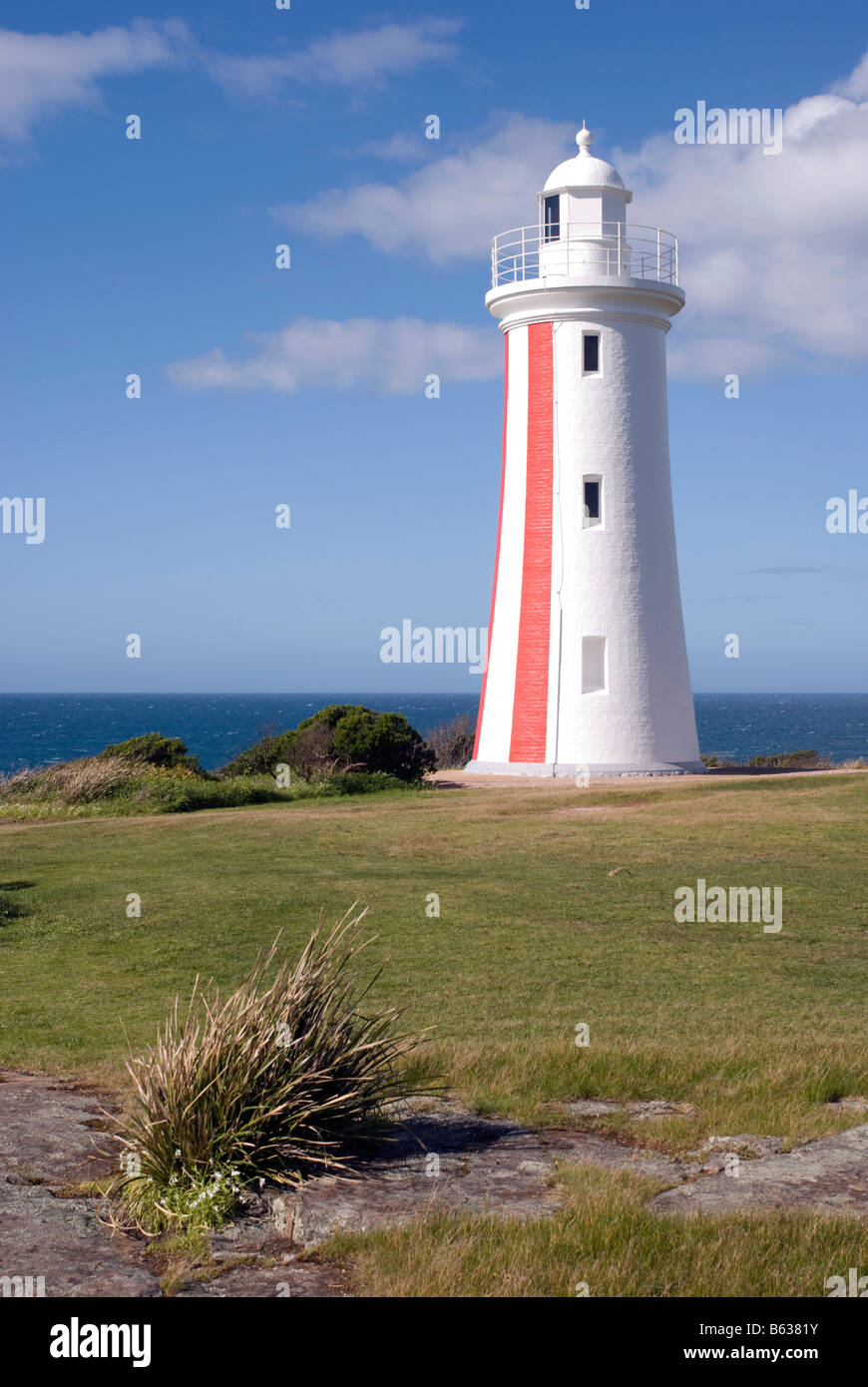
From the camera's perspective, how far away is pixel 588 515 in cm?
3005

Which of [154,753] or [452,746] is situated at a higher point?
[154,753]

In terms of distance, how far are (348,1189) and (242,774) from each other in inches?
1092

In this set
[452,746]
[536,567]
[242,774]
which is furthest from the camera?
[452,746]

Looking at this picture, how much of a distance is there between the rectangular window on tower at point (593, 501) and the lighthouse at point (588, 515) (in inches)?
1.4

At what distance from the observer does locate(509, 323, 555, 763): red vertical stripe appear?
3003 cm

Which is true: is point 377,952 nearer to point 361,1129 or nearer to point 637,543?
point 361,1129

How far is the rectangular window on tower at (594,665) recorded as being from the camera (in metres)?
29.9

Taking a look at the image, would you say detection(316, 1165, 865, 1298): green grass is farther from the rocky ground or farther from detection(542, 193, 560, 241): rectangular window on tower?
detection(542, 193, 560, 241): rectangular window on tower

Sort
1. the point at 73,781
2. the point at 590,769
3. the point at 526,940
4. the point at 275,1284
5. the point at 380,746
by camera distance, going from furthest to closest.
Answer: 1. the point at 380,746
2. the point at 590,769
3. the point at 73,781
4. the point at 526,940
5. the point at 275,1284

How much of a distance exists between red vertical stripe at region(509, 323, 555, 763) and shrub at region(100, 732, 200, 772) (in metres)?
8.39

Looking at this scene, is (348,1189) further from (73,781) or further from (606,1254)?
(73,781)

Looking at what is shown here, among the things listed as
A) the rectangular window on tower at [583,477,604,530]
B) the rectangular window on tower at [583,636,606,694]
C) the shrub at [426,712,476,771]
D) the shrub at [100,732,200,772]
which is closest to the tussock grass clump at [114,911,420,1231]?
the rectangular window on tower at [583,636,606,694]

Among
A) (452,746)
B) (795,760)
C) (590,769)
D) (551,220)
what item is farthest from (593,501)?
(795,760)
